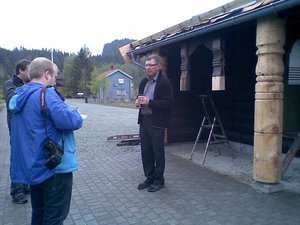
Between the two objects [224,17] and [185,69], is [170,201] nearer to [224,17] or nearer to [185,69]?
[224,17]

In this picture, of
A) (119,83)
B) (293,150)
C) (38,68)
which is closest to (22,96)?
(38,68)

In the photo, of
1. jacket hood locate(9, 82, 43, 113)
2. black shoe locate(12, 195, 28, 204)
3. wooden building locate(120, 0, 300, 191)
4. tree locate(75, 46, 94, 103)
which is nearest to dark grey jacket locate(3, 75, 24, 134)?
black shoe locate(12, 195, 28, 204)

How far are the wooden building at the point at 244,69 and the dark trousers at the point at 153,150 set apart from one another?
4.60ft

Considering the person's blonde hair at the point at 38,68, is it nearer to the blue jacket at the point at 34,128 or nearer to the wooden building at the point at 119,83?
the blue jacket at the point at 34,128

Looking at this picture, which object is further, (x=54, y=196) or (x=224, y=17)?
(x=224, y=17)

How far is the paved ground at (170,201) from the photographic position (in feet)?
12.2

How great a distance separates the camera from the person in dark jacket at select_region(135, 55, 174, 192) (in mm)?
4652

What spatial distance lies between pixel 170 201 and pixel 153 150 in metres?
0.85

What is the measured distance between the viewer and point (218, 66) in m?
5.32

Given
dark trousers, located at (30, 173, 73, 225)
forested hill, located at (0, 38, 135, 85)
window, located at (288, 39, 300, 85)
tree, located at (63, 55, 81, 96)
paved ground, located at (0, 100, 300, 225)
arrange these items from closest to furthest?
dark trousers, located at (30, 173, 73, 225) → paved ground, located at (0, 100, 300, 225) → window, located at (288, 39, 300, 85) → tree, located at (63, 55, 81, 96) → forested hill, located at (0, 38, 135, 85)

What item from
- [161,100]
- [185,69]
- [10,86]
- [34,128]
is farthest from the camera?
[185,69]

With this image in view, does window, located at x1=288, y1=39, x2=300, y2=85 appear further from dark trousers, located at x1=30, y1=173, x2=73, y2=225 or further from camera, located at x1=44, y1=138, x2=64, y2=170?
camera, located at x1=44, y1=138, x2=64, y2=170

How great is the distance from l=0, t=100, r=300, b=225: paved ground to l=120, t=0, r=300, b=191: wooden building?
0.57 meters

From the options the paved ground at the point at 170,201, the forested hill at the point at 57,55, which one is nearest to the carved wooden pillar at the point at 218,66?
the paved ground at the point at 170,201
